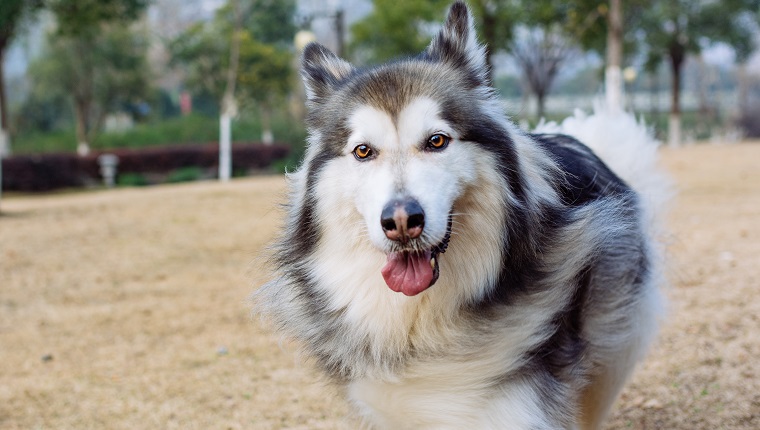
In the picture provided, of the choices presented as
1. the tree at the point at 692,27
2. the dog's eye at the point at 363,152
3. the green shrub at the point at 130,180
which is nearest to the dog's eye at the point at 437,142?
the dog's eye at the point at 363,152

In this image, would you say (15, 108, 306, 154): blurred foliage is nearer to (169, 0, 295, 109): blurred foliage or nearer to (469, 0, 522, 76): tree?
(169, 0, 295, 109): blurred foliage

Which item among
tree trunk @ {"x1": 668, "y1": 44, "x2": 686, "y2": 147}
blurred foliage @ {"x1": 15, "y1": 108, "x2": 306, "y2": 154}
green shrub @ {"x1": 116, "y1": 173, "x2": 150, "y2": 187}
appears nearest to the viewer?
green shrub @ {"x1": 116, "y1": 173, "x2": 150, "y2": 187}

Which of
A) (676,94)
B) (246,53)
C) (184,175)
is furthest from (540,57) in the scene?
(184,175)

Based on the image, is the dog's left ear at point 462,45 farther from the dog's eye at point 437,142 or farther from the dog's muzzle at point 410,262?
the dog's muzzle at point 410,262

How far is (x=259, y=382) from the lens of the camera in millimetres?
4691

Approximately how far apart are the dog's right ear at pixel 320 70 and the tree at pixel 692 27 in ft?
99.7

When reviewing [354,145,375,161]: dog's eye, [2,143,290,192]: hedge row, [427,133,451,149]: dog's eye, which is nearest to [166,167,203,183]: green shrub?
[2,143,290,192]: hedge row

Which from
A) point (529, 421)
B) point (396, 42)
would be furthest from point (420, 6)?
point (529, 421)

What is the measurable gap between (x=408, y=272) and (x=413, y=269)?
2cm

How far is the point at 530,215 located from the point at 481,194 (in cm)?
21

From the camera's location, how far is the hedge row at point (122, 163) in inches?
747

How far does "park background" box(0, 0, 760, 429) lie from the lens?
14.0ft

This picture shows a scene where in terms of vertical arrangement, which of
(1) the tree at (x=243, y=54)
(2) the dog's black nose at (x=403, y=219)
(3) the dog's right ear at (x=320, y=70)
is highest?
(1) the tree at (x=243, y=54)

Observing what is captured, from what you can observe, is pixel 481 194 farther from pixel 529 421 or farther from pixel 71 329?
pixel 71 329
